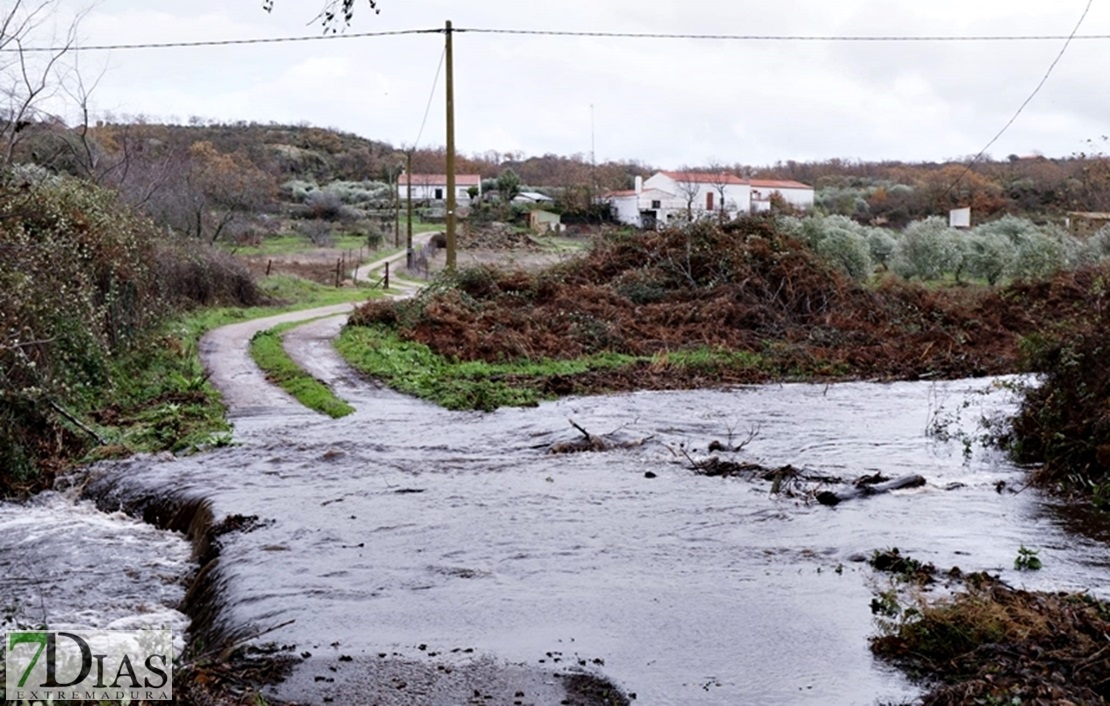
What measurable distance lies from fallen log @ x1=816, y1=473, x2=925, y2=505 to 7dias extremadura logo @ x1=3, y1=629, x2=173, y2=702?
7.37 m

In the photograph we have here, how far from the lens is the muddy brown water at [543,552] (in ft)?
25.8

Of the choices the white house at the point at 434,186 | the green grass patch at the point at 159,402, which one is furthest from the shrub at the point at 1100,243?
the white house at the point at 434,186

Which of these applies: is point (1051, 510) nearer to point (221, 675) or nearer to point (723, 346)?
point (221, 675)

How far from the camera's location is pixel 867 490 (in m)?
12.7

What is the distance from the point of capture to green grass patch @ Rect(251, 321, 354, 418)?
18078 mm

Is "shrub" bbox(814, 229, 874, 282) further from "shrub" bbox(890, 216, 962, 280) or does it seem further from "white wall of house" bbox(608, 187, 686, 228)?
"white wall of house" bbox(608, 187, 686, 228)

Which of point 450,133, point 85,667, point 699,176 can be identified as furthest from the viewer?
point 699,176

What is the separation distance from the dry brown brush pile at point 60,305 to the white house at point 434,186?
71.6m

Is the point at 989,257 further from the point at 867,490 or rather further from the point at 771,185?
the point at 771,185

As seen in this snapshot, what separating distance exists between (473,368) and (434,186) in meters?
83.8

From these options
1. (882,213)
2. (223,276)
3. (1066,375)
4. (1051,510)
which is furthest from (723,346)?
(882,213)

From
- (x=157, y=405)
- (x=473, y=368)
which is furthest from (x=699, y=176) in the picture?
(x=157, y=405)

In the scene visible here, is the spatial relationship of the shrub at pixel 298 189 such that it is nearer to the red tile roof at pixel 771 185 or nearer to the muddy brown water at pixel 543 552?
the red tile roof at pixel 771 185

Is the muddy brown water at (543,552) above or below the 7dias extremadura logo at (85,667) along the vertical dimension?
below
